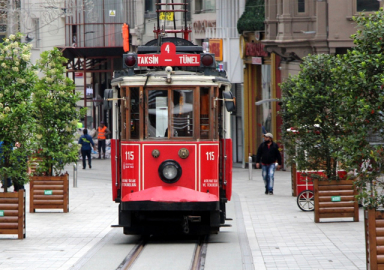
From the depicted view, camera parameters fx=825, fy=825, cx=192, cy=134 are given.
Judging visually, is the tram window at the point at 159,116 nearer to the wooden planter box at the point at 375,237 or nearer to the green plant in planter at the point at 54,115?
the wooden planter box at the point at 375,237

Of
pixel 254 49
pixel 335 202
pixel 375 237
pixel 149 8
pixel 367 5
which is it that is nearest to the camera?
pixel 375 237

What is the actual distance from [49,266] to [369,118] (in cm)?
507

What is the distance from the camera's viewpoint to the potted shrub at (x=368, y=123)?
409 inches

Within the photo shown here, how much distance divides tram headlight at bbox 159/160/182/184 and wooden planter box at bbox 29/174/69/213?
602 centimetres

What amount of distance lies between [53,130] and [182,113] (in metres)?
6.30

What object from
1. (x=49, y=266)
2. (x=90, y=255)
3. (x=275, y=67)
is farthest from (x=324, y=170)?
(x=275, y=67)

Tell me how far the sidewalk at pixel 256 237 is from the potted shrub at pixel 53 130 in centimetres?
48

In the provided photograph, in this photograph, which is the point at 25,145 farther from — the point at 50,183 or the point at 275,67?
the point at 275,67

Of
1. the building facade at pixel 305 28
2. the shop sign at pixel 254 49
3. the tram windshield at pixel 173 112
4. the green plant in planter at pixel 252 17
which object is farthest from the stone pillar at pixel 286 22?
the tram windshield at pixel 173 112

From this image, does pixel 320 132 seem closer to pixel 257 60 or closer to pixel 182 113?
pixel 182 113

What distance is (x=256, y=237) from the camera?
15438mm

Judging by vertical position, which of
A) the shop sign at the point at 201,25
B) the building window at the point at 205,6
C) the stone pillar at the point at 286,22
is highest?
the building window at the point at 205,6

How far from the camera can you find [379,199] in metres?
10.8

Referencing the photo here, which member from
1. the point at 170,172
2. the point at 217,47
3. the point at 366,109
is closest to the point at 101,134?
the point at 217,47
